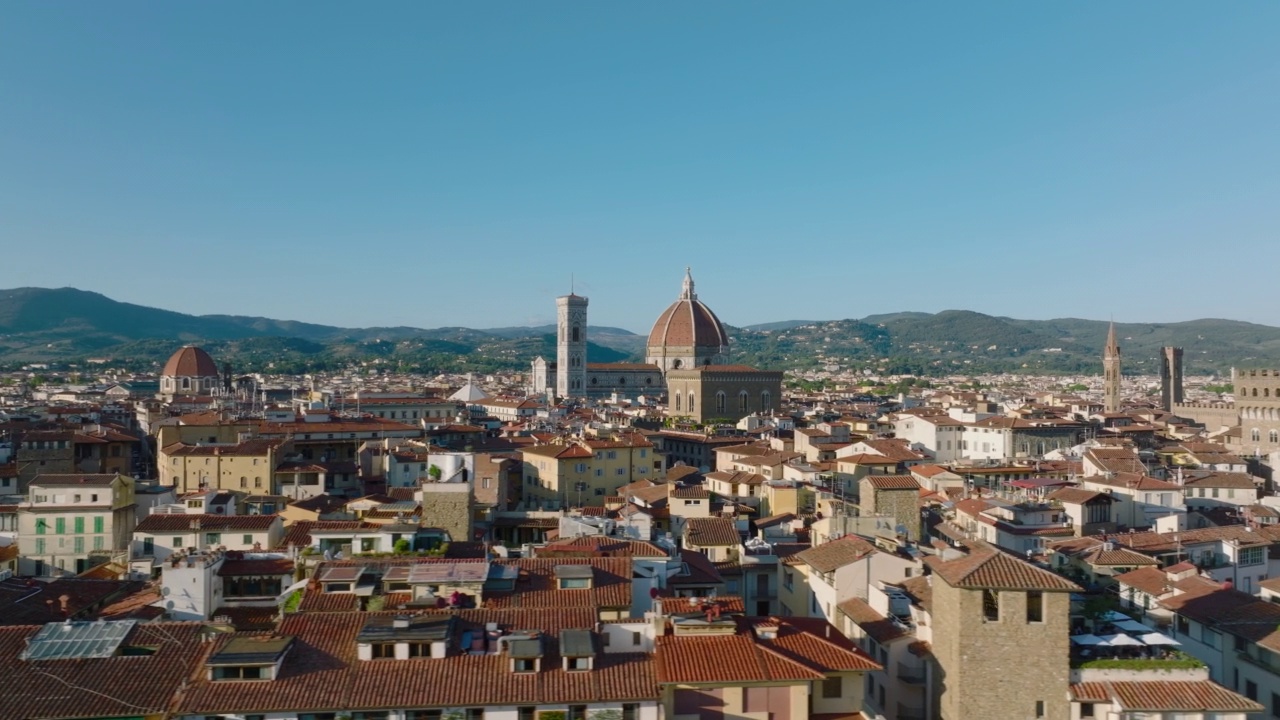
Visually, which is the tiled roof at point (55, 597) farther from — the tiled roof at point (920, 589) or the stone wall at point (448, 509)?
the tiled roof at point (920, 589)

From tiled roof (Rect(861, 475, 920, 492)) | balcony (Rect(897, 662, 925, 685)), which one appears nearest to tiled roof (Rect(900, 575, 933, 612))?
balcony (Rect(897, 662, 925, 685))

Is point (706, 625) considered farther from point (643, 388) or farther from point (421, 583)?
point (643, 388)

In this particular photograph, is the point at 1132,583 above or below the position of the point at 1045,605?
below

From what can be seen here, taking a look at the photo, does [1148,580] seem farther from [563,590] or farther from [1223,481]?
[1223,481]

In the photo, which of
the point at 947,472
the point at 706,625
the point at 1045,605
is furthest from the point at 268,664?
the point at 947,472

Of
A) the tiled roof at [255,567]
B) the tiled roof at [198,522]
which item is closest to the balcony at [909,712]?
the tiled roof at [255,567]

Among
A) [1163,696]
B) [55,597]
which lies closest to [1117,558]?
[1163,696]
